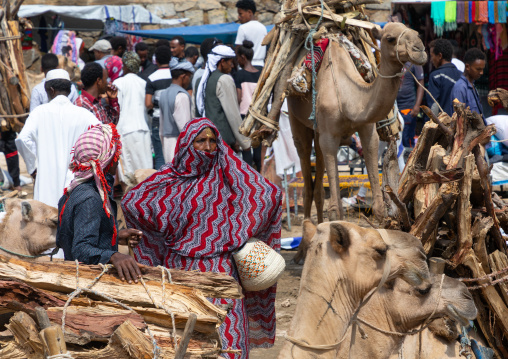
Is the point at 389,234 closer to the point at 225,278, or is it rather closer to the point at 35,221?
the point at 225,278

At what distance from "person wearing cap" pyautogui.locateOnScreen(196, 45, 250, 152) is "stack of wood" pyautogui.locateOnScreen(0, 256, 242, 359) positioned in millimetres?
5991

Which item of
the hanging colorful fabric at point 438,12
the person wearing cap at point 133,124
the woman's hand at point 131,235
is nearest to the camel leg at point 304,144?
the person wearing cap at point 133,124

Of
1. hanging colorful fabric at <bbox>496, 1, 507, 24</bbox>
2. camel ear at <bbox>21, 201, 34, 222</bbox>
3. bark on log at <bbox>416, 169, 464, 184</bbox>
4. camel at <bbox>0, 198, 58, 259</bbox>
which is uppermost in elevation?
hanging colorful fabric at <bbox>496, 1, 507, 24</bbox>

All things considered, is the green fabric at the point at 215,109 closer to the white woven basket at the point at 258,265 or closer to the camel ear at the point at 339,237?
the white woven basket at the point at 258,265

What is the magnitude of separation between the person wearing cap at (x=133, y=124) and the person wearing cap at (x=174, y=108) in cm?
56

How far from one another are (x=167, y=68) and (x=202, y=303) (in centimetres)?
804

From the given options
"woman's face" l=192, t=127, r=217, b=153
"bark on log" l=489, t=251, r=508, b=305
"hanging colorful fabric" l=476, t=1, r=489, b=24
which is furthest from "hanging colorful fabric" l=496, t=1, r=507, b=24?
"woman's face" l=192, t=127, r=217, b=153

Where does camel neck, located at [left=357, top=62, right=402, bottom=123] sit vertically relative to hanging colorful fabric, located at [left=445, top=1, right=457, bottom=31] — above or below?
below

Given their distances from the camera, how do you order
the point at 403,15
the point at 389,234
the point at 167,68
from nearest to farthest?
the point at 389,234
the point at 167,68
the point at 403,15

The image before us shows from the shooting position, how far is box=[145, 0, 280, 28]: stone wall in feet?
61.9

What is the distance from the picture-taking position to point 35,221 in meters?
5.08

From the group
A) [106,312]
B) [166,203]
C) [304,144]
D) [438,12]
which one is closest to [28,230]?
[166,203]

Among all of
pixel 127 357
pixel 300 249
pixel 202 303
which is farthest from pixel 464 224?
pixel 300 249

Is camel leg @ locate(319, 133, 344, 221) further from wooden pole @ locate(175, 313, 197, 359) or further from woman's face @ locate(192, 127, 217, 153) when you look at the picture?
wooden pole @ locate(175, 313, 197, 359)
